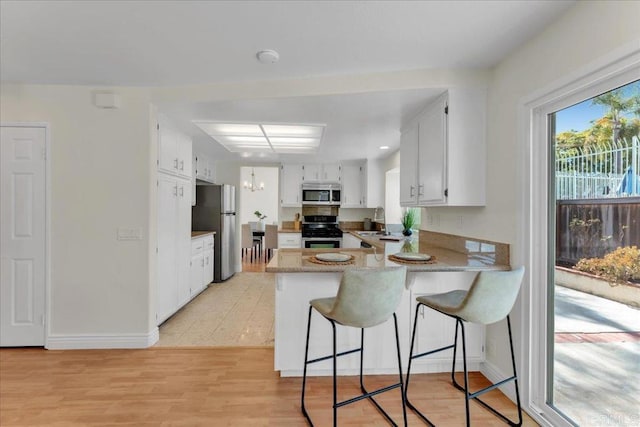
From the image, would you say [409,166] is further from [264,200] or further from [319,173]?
[264,200]

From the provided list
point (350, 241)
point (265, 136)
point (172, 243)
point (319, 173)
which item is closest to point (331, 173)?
point (319, 173)

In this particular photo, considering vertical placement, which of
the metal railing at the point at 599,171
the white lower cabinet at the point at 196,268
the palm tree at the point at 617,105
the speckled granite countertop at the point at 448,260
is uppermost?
the palm tree at the point at 617,105

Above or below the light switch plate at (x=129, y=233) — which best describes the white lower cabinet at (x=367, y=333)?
below

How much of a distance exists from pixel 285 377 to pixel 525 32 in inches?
108

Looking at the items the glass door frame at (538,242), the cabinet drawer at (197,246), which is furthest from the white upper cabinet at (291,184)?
the glass door frame at (538,242)

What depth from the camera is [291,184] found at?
5.68 meters

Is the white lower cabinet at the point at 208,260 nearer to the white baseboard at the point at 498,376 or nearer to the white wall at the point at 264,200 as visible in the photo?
the white baseboard at the point at 498,376

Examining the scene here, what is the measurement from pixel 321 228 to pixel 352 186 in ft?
3.17

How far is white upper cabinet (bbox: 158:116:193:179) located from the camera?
118 inches

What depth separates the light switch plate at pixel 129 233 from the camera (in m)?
2.74

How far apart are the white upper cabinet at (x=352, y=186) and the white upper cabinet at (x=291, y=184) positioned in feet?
2.67

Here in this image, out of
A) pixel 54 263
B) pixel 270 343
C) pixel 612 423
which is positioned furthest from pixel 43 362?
pixel 612 423

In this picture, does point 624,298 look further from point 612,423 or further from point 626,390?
point 612,423

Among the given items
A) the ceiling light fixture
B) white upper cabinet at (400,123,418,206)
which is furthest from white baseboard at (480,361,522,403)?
the ceiling light fixture
